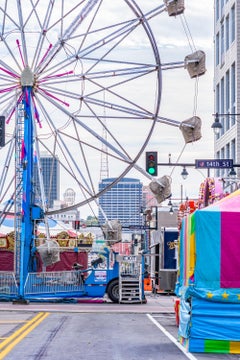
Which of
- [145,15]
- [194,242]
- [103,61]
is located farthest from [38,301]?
[194,242]

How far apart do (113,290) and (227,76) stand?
24.2m

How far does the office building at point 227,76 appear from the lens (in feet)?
163

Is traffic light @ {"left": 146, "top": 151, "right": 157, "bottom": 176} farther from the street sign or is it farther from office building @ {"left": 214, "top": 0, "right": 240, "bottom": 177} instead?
office building @ {"left": 214, "top": 0, "right": 240, "bottom": 177}

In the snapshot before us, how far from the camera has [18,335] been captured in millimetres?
18281

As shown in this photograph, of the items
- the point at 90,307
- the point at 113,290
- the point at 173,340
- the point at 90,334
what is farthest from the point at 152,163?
the point at 173,340

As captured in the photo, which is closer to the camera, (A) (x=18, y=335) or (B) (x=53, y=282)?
(A) (x=18, y=335)

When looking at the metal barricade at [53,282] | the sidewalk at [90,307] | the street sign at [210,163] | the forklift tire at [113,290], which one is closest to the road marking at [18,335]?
the sidewalk at [90,307]

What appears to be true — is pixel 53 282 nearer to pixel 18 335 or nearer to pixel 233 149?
pixel 18 335

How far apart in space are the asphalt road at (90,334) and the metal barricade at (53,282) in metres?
2.93

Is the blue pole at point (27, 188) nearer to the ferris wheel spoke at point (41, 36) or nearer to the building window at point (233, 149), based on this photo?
the ferris wheel spoke at point (41, 36)

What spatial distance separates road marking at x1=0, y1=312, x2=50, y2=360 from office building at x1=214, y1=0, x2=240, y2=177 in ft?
85.7

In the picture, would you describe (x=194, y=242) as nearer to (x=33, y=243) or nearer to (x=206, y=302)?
(x=206, y=302)

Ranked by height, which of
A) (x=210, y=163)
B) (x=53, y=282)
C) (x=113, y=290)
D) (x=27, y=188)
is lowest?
(x=113, y=290)

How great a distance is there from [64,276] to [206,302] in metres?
17.8
